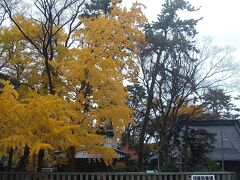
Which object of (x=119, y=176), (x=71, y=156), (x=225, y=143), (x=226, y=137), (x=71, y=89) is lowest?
(x=119, y=176)

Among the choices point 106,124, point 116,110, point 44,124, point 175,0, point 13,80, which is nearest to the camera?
point 44,124

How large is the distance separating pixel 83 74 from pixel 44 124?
11.2 feet

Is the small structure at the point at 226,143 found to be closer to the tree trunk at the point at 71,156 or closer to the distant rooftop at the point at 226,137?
the distant rooftop at the point at 226,137

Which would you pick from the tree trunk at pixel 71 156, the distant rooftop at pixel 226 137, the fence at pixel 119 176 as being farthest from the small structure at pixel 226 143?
the fence at pixel 119 176

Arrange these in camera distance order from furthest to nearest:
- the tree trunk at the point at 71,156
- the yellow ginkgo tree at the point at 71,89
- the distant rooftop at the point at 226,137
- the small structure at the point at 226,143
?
the distant rooftop at the point at 226,137
the small structure at the point at 226,143
the tree trunk at the point at 71,156
the yellow ginkgo tree at the point at 71,89

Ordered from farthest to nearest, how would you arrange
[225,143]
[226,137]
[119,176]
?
[226,137] → [225,143] → [119,176]

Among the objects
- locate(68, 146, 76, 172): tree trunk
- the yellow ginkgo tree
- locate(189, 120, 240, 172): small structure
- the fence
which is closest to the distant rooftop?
locate(189, 120, 240, 172): small structure

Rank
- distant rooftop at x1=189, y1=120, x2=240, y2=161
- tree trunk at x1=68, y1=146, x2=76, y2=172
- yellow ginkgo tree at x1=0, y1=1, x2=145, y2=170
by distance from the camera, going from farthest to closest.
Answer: distant rooftop at x1=189, y1=120, x2=240, y2=161 → tree trunk at x1=68, y1=146, x2=76, y2=172 → yellow ginkgo tree at x1=0, y1=1, x2=145, y2=170

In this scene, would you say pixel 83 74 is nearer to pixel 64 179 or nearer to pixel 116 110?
pixel 116 110

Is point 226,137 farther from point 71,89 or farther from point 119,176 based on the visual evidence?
point 119,176

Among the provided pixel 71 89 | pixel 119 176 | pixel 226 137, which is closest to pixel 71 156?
pixel 71 89

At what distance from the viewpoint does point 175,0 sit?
31.2m

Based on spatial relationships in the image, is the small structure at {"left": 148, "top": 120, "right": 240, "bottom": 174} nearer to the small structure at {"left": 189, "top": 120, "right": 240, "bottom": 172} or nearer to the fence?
the small structure at {"left": 189, "top": 120, "right": 240, "bottom": 172}

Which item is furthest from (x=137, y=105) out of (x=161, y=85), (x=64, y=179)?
(x=64, y=179)
